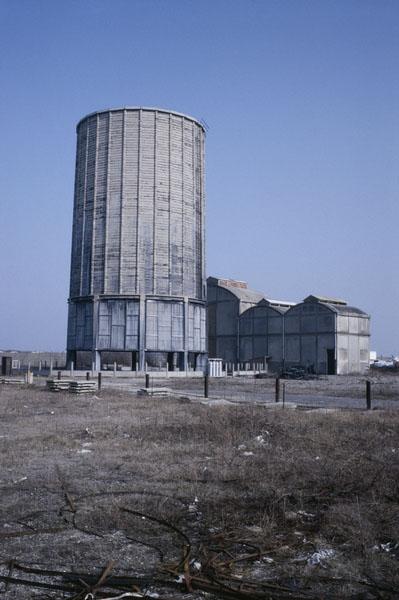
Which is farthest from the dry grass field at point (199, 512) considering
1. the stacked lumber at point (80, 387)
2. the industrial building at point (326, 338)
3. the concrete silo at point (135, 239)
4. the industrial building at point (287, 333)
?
the industrial building at point (287, 333)

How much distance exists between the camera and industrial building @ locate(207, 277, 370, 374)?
53062mm

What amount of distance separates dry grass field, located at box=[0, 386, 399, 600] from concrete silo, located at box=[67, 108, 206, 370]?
2956 cm

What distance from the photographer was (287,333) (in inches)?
2197

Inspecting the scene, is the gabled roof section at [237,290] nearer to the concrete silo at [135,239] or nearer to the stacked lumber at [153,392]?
the concrete silo at [135,239]

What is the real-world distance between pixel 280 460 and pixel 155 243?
34.3 metres

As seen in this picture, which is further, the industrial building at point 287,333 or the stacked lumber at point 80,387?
the industrial building at point 287,333

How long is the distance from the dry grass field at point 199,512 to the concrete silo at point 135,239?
29.6m

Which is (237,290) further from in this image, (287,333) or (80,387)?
(80,387)

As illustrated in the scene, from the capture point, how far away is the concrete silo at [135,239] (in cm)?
4259

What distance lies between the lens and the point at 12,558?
16.4 ft

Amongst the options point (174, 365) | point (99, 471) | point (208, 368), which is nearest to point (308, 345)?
point (208, 368)

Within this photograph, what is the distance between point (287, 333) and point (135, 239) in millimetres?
20771

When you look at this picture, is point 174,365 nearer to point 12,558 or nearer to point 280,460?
point 280,460

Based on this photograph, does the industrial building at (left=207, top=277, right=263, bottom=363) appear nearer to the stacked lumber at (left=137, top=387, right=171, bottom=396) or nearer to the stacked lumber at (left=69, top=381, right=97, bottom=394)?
the stacked lumber at (left=69, top=381, right=97, bottom=394)
